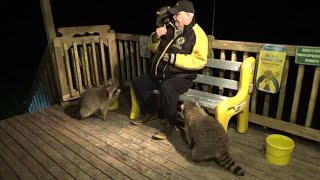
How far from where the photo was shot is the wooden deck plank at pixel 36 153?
2.83 meters

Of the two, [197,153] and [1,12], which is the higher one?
[1,12]

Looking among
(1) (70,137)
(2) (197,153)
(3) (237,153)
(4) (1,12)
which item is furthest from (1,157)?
(4) (1,12)

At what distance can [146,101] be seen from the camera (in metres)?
3.78

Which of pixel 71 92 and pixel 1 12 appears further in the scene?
pixel 1 12

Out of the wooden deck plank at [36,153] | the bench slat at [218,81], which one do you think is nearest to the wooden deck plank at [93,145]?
the wooden deck plank at [36,153]

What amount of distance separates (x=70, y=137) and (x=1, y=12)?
11.6 meters

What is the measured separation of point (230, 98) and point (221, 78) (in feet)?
1.48

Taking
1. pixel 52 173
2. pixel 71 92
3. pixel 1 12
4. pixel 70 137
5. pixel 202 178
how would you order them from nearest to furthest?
pixel 202 178, pixel 52 173, pixel 70 137, pixel 71 92, pixel 1 12

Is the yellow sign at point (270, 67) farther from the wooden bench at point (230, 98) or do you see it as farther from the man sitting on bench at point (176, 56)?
the man sitting on bench at point (176, 56)

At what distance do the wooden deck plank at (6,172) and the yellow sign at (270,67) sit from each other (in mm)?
2987

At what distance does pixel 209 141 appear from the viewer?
2.76m

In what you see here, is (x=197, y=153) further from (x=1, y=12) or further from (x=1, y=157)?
(x=1, y=12)

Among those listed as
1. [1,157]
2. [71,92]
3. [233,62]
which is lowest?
[1,157]

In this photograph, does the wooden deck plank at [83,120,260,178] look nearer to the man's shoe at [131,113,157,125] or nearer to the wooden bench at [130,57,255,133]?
the man's shoe at [131,113,157,125]
